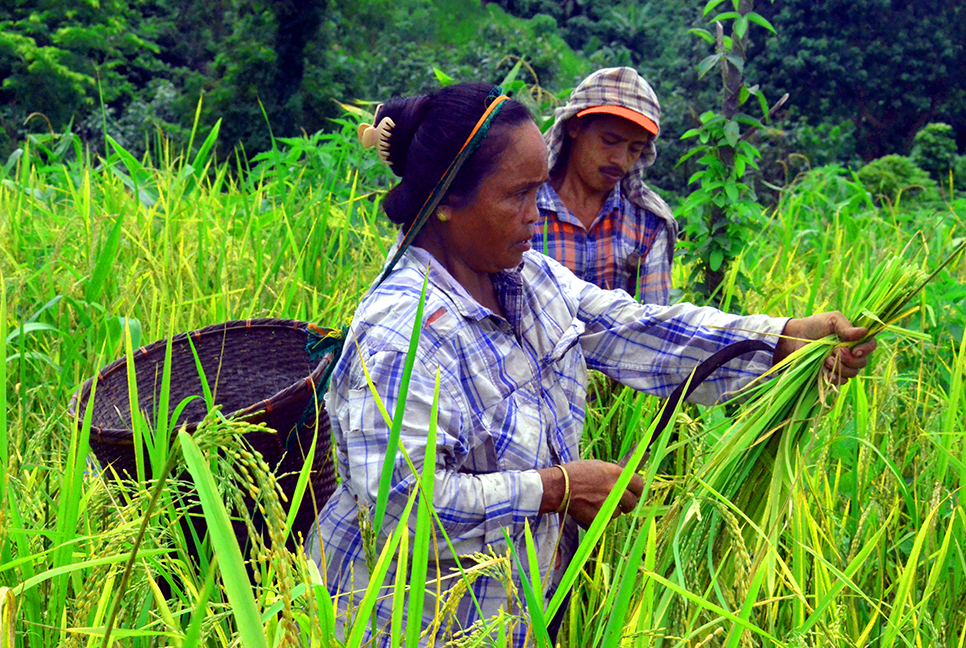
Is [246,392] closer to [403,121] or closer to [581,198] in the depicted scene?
[403,121]

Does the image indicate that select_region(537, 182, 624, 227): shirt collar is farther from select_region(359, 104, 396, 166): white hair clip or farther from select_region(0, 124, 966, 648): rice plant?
select_region(359, 104, 396, 166): white hair clip

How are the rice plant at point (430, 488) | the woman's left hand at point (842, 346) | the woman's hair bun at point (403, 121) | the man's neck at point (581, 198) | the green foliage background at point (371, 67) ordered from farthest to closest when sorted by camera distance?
the green foliage background at point (371, 67) → the man's neck at point (581, 198) → the woman's hair bun at point (403, 121) → the woman's left hand at point (842, 346) → the rice plant at point (430, 488)

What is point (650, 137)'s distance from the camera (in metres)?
2.78

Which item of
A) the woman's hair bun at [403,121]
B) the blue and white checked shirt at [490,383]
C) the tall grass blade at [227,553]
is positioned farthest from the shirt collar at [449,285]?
the tall grass blade at [227,553]

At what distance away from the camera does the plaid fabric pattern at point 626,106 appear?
270 centimetres

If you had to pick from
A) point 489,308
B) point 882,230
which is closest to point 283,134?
point 882,230

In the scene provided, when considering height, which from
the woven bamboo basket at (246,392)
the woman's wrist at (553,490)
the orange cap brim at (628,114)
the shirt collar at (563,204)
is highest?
the orange cap brim at (628,114)

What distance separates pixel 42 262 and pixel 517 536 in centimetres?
236

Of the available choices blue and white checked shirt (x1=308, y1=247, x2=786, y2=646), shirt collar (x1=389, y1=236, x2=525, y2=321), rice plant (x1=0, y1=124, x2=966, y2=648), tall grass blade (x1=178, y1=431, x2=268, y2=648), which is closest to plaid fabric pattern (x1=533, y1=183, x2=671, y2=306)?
rice plant (x1=0, y1=124, x2=966, y2=648)

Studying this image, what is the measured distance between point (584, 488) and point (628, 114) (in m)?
1.64

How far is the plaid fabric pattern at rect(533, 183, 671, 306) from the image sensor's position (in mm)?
2715

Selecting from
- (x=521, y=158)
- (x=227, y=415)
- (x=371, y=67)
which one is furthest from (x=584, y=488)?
(x=371, y=67)

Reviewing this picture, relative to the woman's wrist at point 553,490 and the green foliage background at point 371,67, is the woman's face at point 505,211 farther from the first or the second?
the green foliage background at point 371,67

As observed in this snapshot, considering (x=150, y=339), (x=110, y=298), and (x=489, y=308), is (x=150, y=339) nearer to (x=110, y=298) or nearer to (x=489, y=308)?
(x=110, y=298)
